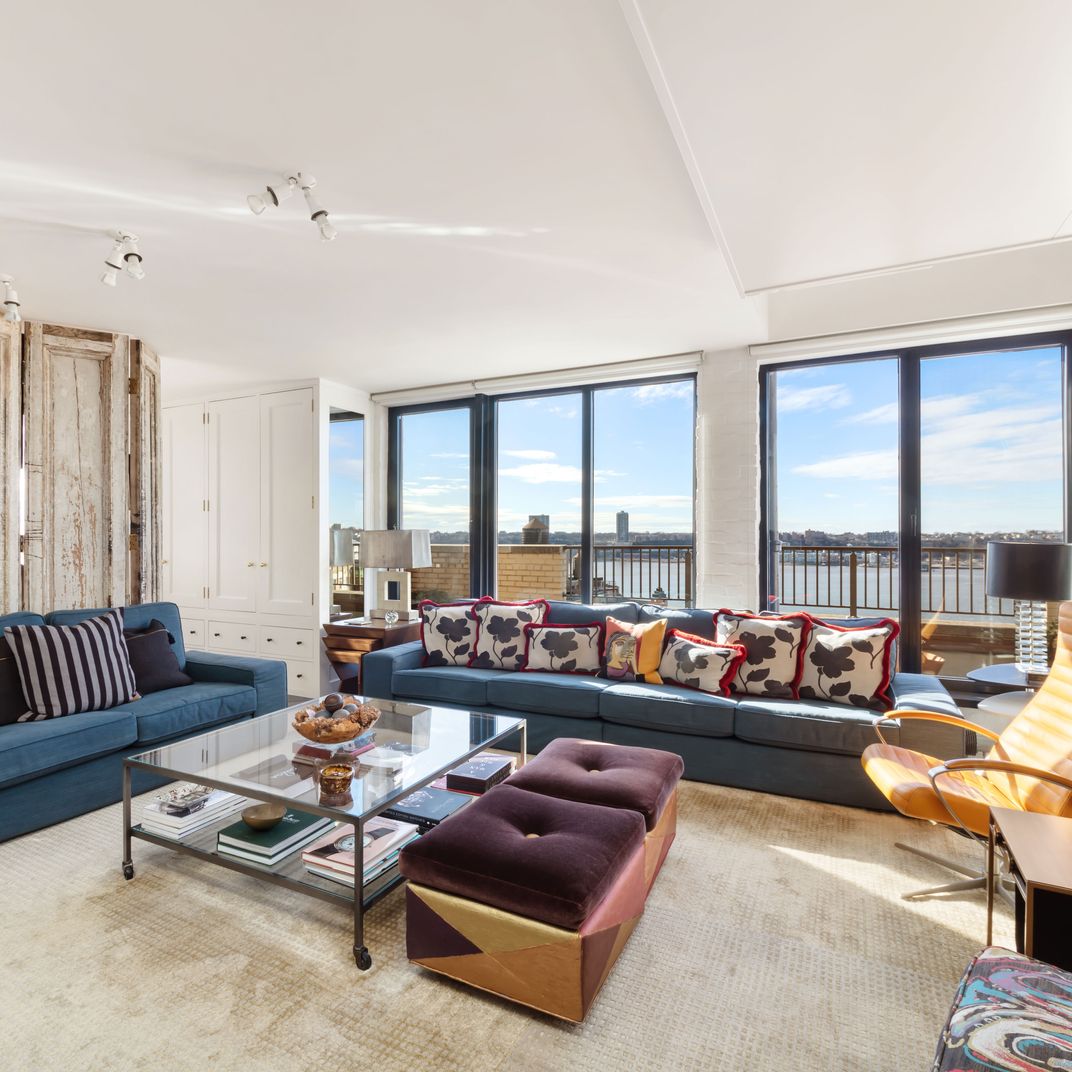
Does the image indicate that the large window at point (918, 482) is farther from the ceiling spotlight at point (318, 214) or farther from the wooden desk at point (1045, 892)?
the ceiling spotlight at point (318, 214)

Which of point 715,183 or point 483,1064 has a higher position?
point 715,183

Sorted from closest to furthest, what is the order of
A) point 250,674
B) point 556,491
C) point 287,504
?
point 250,674 < point 556,491 < point 287,504

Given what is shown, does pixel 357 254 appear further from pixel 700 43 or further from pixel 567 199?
pixel 700 43

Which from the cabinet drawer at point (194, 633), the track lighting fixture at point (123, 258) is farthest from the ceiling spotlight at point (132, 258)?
the cabinet drawer at point (194, 633)

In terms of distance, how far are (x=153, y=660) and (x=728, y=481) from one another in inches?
142

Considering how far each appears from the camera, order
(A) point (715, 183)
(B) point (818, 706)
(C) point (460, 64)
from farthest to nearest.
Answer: (B) point (818, 706) → (A) point (715, 183) → (C) point (460, 64)

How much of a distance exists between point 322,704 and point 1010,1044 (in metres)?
2.35

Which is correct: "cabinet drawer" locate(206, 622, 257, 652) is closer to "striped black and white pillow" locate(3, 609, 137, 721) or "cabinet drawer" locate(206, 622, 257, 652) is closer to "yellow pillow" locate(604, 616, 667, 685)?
"striped black and white pillow" locate(3, 609, 137, 721)

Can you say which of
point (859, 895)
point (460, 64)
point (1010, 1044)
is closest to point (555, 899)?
point (1010, 1044)

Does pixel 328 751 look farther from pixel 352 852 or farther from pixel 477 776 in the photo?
pixel 477 776

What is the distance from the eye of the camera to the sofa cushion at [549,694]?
345 centimetres

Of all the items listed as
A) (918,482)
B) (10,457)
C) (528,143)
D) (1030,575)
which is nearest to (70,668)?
(10,457)

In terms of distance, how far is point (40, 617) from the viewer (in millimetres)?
3287

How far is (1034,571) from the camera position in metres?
2.82
